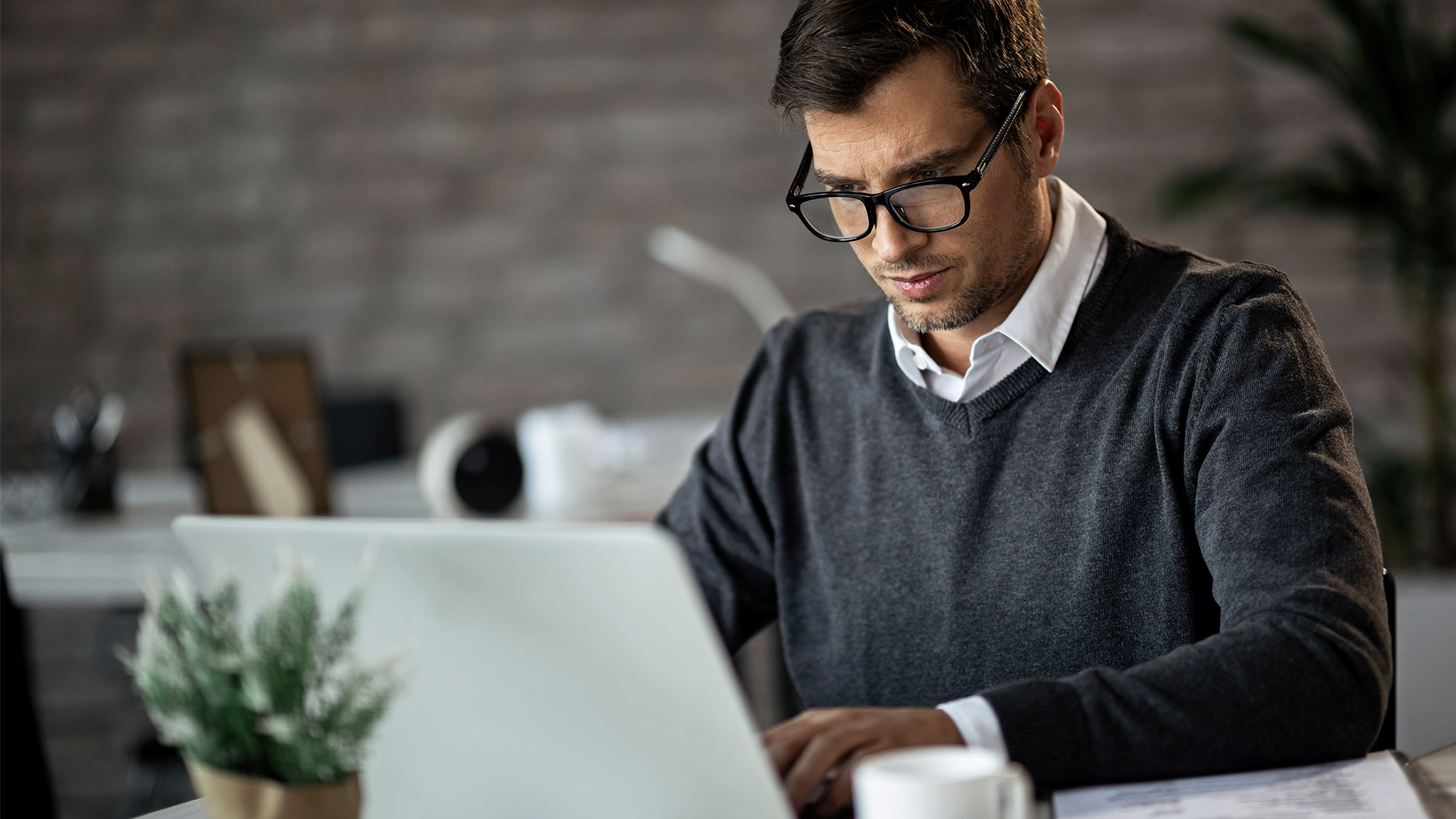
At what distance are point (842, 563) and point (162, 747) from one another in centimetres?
123

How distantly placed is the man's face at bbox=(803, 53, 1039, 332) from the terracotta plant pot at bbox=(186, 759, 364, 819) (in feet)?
2.13

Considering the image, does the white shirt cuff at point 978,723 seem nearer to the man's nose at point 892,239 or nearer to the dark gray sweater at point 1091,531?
the dark gray sweater at point 1091,531

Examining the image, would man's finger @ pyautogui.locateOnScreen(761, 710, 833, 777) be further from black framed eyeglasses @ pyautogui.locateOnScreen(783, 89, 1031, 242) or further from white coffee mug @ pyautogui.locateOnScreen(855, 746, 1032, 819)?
black framed eyeglasses @ pyautogui.locateOnScreen(783, 89, 1031, 242)

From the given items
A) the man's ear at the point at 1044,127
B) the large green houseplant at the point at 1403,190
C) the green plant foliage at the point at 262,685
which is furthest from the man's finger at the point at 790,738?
the large green houseplant at the point at 1403,190

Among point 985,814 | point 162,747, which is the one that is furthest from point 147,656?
point 162,747

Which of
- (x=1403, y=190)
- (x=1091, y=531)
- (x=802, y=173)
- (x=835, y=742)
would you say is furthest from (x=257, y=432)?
(x=1403, y=190)

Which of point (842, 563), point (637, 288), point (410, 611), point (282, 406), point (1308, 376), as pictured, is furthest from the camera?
point (637, 288)

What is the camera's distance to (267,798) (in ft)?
2.25

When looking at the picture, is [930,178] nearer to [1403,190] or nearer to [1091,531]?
[1091,531]

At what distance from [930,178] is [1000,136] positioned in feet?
0.24

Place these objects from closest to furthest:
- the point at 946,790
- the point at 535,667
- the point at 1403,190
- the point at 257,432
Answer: the point at 946,790 → the point at 535,667 → the point at 257,432 → the point at 1403,190

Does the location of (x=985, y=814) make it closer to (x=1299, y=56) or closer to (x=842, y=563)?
(x=842, y=563)

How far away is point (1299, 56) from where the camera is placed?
271 cm

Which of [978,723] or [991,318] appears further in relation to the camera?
[991,318]
